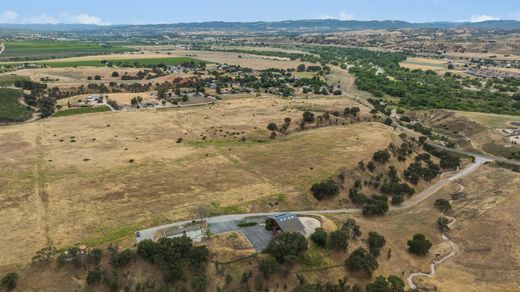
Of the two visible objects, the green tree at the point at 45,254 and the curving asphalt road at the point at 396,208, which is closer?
the green tree at the point at 45,254

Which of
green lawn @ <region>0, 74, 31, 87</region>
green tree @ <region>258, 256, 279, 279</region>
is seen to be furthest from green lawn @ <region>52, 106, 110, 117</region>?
green tree @ <region>258, 256, 279, 279</region>

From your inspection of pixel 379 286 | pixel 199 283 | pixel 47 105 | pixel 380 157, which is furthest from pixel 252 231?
pixel 47 105

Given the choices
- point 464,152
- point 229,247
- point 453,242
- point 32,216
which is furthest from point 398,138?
point 32,216

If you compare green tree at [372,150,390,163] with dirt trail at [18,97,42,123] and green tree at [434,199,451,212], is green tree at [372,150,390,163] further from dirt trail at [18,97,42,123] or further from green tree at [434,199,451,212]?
dirt trail at [18,97,42,123]

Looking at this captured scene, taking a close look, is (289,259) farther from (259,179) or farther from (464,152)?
(464,152)

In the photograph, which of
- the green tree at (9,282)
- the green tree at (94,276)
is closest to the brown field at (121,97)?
the green tree at (9,282)

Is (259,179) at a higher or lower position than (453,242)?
higher

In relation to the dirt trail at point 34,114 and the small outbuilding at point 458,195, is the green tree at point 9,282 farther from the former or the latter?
the dirt trail at point 34,114
